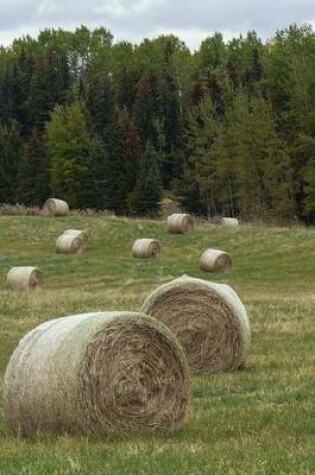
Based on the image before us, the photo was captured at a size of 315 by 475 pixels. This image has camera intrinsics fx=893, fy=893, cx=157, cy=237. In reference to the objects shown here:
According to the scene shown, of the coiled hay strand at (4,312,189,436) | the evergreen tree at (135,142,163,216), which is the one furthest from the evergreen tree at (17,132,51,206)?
the coiled hay strand at (4,312,189,436)

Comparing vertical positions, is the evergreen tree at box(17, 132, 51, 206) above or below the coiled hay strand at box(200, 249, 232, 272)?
above

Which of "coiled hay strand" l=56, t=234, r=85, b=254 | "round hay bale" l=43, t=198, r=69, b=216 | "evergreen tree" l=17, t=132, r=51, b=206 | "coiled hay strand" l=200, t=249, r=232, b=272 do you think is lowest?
"coiled hay strand" l=200, t=249, r=232, b=272

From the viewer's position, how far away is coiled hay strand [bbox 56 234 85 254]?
41459 mm

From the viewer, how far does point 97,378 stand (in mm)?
8766

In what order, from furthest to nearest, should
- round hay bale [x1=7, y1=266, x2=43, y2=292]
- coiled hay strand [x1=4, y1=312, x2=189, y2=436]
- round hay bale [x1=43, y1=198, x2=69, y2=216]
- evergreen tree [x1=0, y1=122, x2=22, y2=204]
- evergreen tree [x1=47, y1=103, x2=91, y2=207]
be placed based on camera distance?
evergreen tree [x1=0, y1=122, x2=22, y2=204], evergreen tree [x1=47, y1=103, x2=91, y2=207], round hay bale [x1=43, y1=198, x2=69, y2=216], round hay bale [x1=7, y1=266, x2=43, y2=292], coiled hay strand [x1=4, y1=312, x2=189, y2=436]

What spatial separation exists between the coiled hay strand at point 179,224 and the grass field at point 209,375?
1.50ft

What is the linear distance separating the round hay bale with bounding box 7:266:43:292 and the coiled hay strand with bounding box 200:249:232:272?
734 centimetres

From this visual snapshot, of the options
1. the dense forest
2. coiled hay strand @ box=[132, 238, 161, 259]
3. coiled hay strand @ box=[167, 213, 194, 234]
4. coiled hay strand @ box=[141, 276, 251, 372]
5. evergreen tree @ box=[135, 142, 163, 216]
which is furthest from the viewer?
evergreen tree @ box=[135, 142, 163, 216]

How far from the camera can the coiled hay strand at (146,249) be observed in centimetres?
4016

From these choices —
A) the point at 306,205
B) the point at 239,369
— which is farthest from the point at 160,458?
the point at 306,205

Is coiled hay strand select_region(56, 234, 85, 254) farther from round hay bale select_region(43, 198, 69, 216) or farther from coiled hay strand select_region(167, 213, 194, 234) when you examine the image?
round hay bale select_region(43, 198, 69, 216)

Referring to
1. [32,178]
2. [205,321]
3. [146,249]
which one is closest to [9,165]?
[32,178]

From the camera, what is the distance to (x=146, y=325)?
30.8 ft

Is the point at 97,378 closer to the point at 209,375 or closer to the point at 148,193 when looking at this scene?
the point at 209,375
